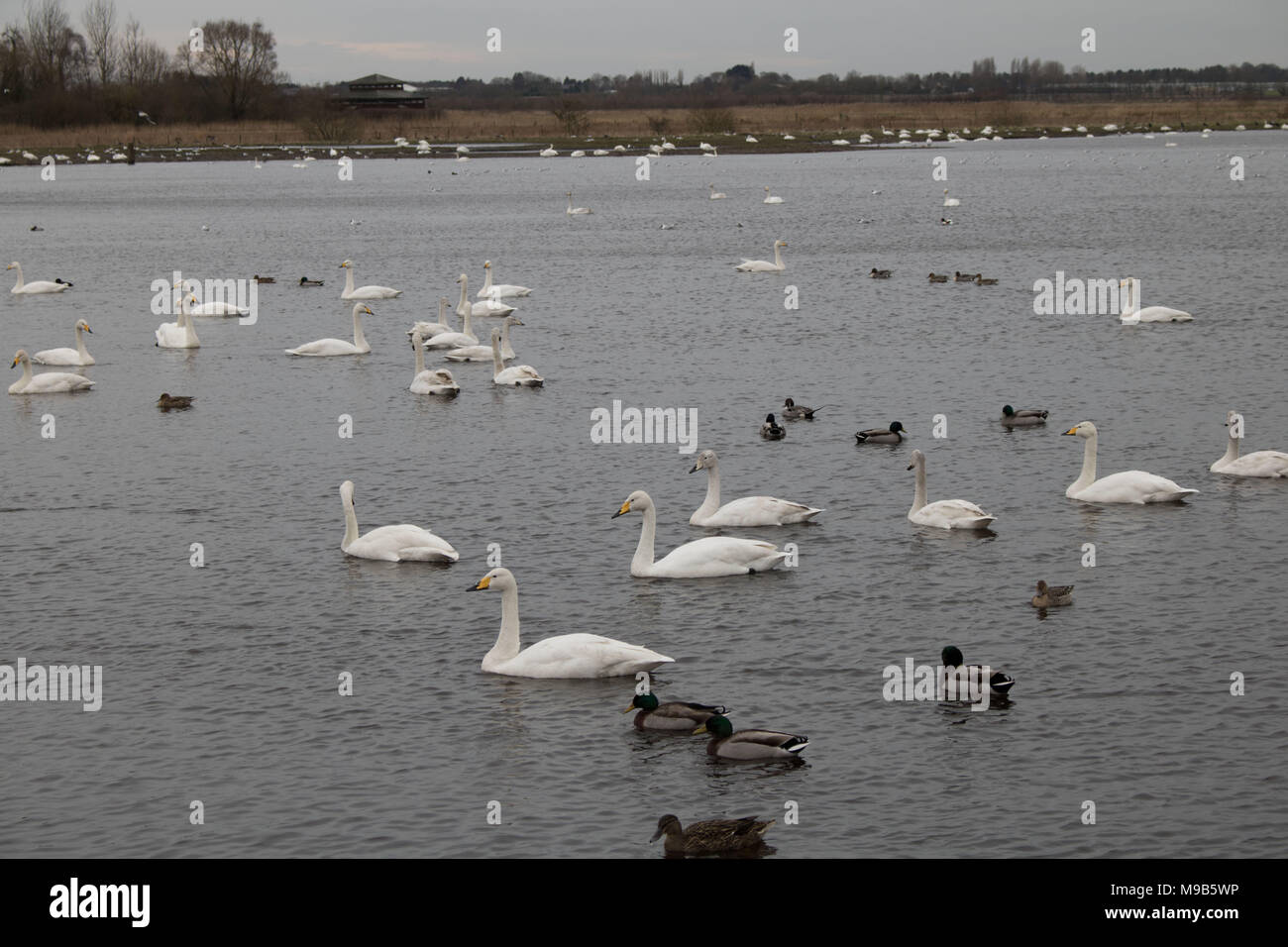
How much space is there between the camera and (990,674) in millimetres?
12586

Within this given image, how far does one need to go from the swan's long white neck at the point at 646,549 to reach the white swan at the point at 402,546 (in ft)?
6.35

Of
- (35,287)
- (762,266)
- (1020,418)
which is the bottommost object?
(1020,418)

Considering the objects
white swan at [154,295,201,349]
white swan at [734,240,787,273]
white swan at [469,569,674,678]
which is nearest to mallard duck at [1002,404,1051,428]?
white swan at [469,569,674,678]

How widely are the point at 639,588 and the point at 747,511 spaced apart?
2.35 metres

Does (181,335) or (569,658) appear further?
(181,335)

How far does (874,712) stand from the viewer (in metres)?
12.5

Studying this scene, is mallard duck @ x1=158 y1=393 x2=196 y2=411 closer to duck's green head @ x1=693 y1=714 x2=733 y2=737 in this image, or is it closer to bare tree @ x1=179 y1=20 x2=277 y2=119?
duck's green head @ x1=693 y1=714 x2=733 y2=737

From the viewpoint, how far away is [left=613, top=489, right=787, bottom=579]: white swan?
639 inches

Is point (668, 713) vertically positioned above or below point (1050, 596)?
below

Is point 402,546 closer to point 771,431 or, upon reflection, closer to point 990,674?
point 990,674

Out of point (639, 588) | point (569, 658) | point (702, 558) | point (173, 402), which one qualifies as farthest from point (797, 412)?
point (569, 658)

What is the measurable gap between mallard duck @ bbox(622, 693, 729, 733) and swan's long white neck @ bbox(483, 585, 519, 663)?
172 centimetres
